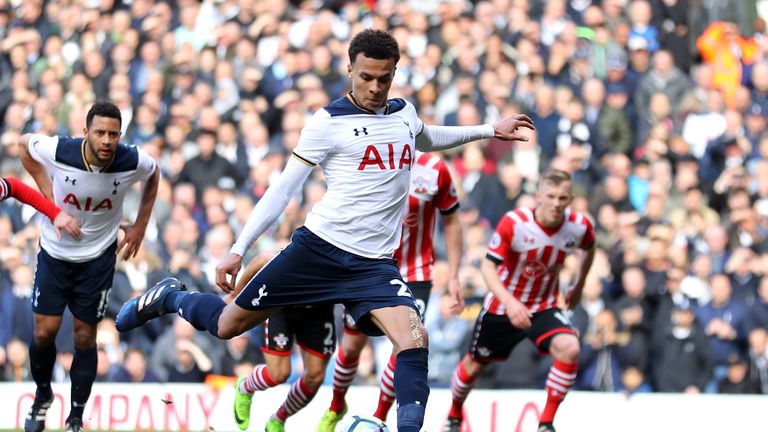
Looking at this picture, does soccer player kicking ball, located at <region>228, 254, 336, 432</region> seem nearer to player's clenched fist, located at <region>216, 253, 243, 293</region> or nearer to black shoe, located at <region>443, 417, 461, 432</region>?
black shoe, located at <region>443, 417, 461, 432</region>

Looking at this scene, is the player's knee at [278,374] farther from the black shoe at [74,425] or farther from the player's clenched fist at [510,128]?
the player's clenched fist at [510,128]

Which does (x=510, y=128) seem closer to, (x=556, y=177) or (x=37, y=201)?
(x=556, y=177)

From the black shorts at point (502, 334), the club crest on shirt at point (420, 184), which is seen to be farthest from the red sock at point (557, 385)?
the club crest on shirt at point (420, 184)

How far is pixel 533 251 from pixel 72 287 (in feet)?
12.5

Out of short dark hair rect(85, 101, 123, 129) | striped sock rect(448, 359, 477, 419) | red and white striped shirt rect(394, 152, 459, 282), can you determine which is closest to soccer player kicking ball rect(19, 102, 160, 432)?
short dark hair rect(85, 101, 123, 129)

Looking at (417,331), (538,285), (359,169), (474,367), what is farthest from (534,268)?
(359,169)

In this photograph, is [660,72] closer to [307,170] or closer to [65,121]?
[65,121]

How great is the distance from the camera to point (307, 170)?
28.5ft

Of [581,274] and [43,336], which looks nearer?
[43,336]

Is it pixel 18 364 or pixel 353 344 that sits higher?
pixel 353 344

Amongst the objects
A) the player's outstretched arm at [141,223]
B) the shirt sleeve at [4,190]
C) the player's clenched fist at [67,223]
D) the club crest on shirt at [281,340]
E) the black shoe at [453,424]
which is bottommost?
the black shoe at [453,424]

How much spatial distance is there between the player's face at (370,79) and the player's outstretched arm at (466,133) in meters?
0.63

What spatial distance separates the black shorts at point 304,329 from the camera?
1132cm

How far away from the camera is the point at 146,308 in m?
10.1
